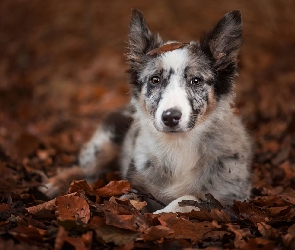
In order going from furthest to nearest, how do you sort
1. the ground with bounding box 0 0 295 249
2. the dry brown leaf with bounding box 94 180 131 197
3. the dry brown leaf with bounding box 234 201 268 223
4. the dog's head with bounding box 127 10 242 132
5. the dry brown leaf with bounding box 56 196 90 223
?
the dry brown leaf with bounding box 94 180 131 197 → the dog's head with bounding box 127 10 242 132 → the dry brown leaf with bounding box 234 201 268 223 → the dry brown leaf with bounding box 56 196 90 223 → the ground with bounding box 0 0 295 249

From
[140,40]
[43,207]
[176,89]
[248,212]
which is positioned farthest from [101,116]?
[248,212]

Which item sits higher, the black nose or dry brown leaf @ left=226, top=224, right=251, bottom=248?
the black nose

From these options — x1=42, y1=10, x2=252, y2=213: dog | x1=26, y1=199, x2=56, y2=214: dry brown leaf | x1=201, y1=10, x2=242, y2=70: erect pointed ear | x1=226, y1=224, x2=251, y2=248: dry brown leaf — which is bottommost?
x1=26, y1=199, x2=56, y2=214: dry brown leaf

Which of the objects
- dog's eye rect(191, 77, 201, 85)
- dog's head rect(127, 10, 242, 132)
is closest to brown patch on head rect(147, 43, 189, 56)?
dog's head rect(127, 10, 242, 132)

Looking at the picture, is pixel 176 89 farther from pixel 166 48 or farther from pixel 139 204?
pixel 139 204

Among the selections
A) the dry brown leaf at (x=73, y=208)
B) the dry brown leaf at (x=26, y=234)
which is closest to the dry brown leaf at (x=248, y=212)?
the dry brown leaf at (x=73, y=208)

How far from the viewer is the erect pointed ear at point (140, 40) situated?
539 cm

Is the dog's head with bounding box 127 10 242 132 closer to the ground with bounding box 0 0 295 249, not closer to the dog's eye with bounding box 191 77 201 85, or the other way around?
the dog's eye with bounding box 191 77 201 85

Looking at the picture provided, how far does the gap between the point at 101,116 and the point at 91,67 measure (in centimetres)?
283

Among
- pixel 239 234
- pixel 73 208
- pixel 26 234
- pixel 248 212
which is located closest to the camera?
pixel 26 234

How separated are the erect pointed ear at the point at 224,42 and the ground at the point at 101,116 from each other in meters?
1.37

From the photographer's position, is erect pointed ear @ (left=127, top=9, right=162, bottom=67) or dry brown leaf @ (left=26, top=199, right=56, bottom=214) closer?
dry brown leaf @ (left=26, top=199, right=56, bottom=214)

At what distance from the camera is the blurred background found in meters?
7.95

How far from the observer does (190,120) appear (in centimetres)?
472
